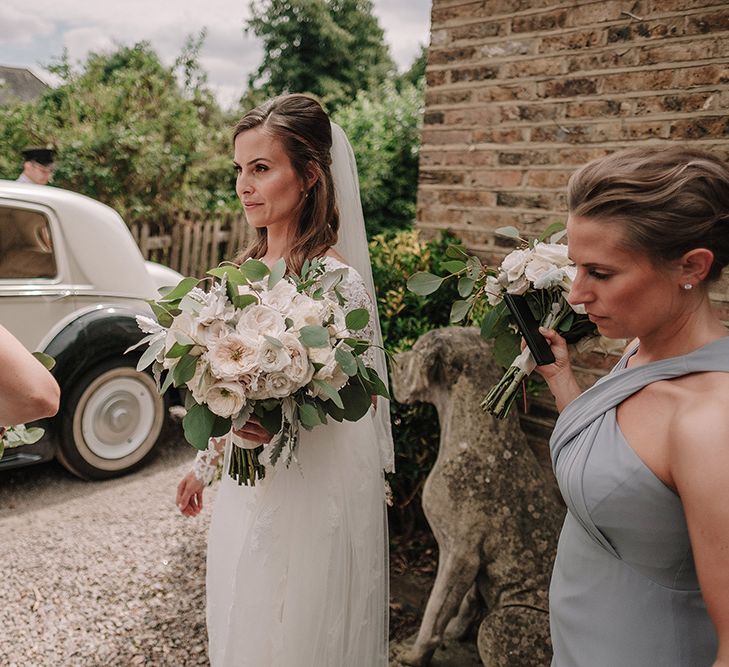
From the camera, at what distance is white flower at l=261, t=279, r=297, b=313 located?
1782 millimetres

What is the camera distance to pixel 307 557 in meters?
2.15

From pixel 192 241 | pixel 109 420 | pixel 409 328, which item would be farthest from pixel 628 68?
pixel 192 241

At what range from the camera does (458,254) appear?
215 cm

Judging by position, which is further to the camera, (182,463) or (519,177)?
(182,463)

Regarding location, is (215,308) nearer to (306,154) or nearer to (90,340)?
(306,154)

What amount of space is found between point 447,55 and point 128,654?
12.1 feet

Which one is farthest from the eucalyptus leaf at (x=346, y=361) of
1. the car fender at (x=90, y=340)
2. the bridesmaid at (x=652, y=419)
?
the car fender at (x=90, y=340)

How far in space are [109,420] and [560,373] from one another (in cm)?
400

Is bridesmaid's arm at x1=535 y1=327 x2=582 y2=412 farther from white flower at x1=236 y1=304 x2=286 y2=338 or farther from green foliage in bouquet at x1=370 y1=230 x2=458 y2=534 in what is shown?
green foliage in bouquet at x1=370 y1=230 x2=458 y2=534

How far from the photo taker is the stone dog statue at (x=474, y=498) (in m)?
2.58

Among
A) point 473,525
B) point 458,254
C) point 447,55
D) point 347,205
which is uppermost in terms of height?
point 447,55

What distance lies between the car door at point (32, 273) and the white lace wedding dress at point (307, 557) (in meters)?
2.85

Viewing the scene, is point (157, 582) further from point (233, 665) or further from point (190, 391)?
point (190, 391)

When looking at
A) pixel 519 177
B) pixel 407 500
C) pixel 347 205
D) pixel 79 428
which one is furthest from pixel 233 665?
pixel 79 428
